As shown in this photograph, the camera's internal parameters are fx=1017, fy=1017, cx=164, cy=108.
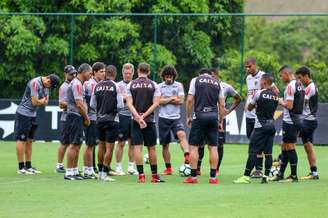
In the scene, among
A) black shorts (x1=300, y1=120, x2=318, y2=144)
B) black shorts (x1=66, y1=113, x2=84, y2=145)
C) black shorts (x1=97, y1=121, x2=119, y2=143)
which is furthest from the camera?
black shorts (x1=300, y1=120, x2=318, y2=144)

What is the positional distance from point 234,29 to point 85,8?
4881mm

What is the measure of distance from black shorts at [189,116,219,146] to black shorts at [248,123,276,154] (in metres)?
0.67

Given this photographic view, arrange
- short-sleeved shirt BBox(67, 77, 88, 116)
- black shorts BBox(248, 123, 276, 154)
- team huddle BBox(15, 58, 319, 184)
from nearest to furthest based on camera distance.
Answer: team huddle BBox(15, 58, 319, 184)
black shorts BBox(248, 123, 276, 154)
short-sleeved shirt BBox(67, 77, 88, 116)

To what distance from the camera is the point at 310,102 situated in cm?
1894

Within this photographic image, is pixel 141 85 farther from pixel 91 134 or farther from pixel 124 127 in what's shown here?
pixel 124 127

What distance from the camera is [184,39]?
31031 millimetres

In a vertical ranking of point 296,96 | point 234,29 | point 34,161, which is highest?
point 234,29

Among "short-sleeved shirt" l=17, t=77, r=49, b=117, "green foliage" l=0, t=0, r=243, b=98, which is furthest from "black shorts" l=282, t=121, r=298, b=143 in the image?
"green foliage" l=0, t=0, r=243, b=98

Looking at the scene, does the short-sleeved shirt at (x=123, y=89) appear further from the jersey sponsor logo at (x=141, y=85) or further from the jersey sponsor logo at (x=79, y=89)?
the jersey sponsor logo at (x=79, y=89)

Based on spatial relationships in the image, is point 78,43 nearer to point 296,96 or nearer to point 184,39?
point 184,39

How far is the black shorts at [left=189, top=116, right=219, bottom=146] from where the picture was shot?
1734cm

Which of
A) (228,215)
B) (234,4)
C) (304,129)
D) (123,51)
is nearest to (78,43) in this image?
(123,51)

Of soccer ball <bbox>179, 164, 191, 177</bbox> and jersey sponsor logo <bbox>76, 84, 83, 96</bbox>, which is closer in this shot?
jersey sponsor logo <bbox>76, 84, 83, 96</bbox>

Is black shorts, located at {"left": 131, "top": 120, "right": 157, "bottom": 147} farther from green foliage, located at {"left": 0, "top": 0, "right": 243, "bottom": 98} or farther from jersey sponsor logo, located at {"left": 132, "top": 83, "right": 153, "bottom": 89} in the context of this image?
green foliage, located at {"left": 0, "top": 0, "right": 243, "bottom": 98}
